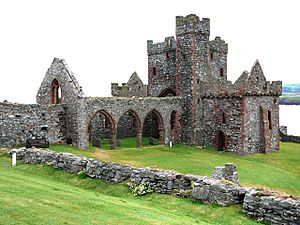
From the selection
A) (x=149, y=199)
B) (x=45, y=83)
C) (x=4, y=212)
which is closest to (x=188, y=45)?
(x=45, y=83)

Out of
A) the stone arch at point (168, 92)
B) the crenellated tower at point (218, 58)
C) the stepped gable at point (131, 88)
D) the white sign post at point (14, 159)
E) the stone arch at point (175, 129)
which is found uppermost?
the crenellated tower at point (218, 58)

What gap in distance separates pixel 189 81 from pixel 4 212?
3700 cm

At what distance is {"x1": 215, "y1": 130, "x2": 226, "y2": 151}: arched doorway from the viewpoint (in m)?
46.9

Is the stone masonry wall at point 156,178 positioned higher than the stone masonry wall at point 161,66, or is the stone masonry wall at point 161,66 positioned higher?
the stone masonry wall at point 161,66

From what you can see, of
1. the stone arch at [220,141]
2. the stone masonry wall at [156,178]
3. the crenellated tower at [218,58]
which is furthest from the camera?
the crenellated tower at [218,58]

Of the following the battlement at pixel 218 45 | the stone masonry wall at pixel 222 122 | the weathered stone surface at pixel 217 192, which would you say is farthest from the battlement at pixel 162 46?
the weathered stone surface at pixel 217 192

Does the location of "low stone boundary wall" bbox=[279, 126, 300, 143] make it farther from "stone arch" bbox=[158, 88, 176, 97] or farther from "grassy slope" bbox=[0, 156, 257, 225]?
"grassy slope" bbox=[0, 156, 257, 225]

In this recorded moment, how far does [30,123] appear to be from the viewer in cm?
3809

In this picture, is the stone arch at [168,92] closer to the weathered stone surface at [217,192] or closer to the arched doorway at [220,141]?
the arched doorway at [220,141]

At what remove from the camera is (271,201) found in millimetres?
15672

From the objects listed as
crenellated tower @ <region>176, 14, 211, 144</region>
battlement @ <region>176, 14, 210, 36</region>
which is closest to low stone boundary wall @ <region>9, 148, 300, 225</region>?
crenellated tower @ <region>176, 14, 211, 144</region>

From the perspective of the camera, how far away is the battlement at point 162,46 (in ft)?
167

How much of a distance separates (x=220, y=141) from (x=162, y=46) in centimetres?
1314

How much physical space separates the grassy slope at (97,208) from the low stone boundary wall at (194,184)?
43cm
